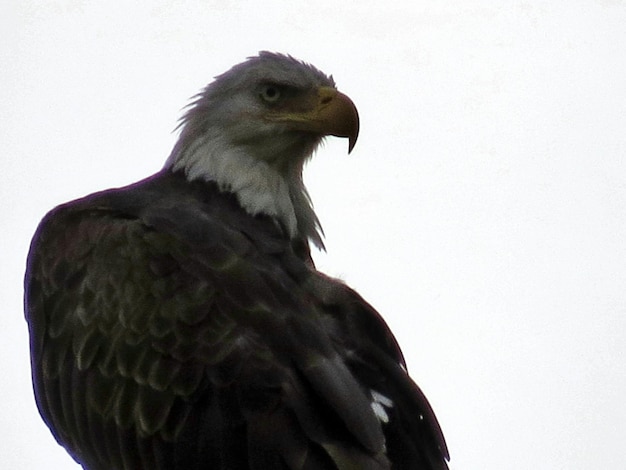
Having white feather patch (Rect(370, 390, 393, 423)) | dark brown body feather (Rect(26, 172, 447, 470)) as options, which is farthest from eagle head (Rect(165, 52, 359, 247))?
white feather patch (Rect(370, 390, 393, 423))

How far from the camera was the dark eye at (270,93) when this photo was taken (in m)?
10.6

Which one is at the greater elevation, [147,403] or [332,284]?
[332,284]

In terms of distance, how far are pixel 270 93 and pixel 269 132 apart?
9.8 inches

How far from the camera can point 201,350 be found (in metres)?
8.88

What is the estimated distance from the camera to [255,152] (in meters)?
10.6

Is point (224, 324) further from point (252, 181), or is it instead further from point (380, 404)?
point (252, 181)

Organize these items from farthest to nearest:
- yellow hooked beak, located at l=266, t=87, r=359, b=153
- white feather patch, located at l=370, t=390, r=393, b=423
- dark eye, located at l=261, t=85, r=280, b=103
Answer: dark eye, located at l=261, t=85, r=280, b=103 < yellow hooked beak, located at l=266, t=87, r=359, b=153 < white feather patch, located at l=370, t=390, r=393, b=423

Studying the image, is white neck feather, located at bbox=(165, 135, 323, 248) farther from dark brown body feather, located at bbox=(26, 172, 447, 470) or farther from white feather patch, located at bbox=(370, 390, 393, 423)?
white feather patch, located at bbox=(370, 390, 393, 423)

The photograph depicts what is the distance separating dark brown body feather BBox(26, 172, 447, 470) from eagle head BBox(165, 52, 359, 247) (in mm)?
361

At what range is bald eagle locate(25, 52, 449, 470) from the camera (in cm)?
866

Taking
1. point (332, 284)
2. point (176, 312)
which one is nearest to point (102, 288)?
point (176, 312)

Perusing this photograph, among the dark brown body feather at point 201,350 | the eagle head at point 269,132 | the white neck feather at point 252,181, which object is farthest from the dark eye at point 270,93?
the dark brown body feather at point 201,350

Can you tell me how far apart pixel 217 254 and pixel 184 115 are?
1880 millimetres

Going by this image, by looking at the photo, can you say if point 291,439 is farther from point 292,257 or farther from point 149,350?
point 292,257
